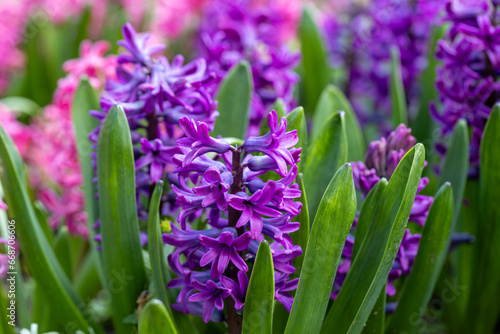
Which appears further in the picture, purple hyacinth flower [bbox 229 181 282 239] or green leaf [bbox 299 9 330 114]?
green leaf [bbox 299 9 330 114]

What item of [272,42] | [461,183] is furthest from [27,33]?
[461,183]

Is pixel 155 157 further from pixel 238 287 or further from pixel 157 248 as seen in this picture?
pixel 238 287

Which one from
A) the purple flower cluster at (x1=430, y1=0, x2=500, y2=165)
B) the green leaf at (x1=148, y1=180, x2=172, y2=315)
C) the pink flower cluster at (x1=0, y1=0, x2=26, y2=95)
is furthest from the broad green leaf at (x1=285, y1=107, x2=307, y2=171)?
the pink flower cluster at (x1=0, y1=0, x2=26, y2=95)

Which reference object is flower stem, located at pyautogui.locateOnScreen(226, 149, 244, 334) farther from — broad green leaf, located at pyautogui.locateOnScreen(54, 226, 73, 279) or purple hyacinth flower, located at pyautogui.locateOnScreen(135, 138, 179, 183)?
broad green leaf, located at pyautogui.locateOnScreen(54, 226, 73, 279)

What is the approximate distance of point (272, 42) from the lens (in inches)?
69.5

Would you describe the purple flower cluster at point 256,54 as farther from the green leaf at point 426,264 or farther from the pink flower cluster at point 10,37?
the pink flower cluster at point 10,37

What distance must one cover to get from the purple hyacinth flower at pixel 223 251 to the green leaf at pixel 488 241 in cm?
59

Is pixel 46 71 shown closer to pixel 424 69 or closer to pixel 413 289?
pixel 424 69

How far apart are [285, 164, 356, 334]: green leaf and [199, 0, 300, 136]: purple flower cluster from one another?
0.64 metres

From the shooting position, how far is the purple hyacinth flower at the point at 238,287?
0.84 meters

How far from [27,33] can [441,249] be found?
2.06 meters

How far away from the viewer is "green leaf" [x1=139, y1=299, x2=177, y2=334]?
29.8 inches

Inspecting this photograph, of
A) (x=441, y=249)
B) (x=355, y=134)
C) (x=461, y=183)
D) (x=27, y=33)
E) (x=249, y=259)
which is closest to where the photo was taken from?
(x=249, y=259)

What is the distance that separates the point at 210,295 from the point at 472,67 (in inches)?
32.3
